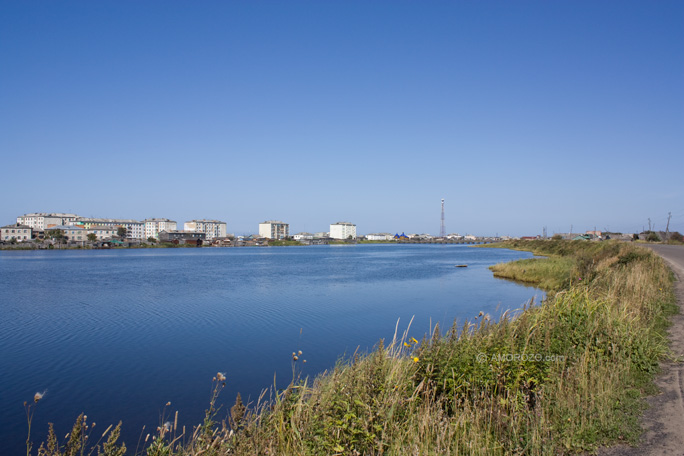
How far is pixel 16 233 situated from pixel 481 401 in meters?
157

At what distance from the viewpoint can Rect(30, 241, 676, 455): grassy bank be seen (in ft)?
15.7

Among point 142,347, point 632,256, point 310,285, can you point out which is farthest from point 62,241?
point 632,256

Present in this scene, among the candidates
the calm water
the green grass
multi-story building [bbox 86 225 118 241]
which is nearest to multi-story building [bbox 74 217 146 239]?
multi-story building [bbox 86 225 118 241]

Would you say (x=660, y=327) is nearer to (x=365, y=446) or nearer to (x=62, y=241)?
(x=365, y=446)

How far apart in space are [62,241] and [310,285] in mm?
116688

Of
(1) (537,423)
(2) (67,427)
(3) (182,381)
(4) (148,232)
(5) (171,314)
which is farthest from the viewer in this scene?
(4) (148,232)

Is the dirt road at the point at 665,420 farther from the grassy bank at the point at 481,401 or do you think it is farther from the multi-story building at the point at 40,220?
the multi-story building at the point at 40,220

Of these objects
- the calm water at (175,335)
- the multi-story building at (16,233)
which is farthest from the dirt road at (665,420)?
the multi-story building at (16,233)

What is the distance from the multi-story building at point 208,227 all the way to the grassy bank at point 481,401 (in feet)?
580

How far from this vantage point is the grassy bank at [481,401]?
4.80 meters

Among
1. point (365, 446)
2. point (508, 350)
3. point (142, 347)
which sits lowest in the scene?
point (142, 347)

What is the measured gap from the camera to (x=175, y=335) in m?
16.6

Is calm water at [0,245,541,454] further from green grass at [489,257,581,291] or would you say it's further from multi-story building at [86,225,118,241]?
multi-story building at [86,225,118,241]

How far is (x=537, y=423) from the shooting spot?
5121mm
